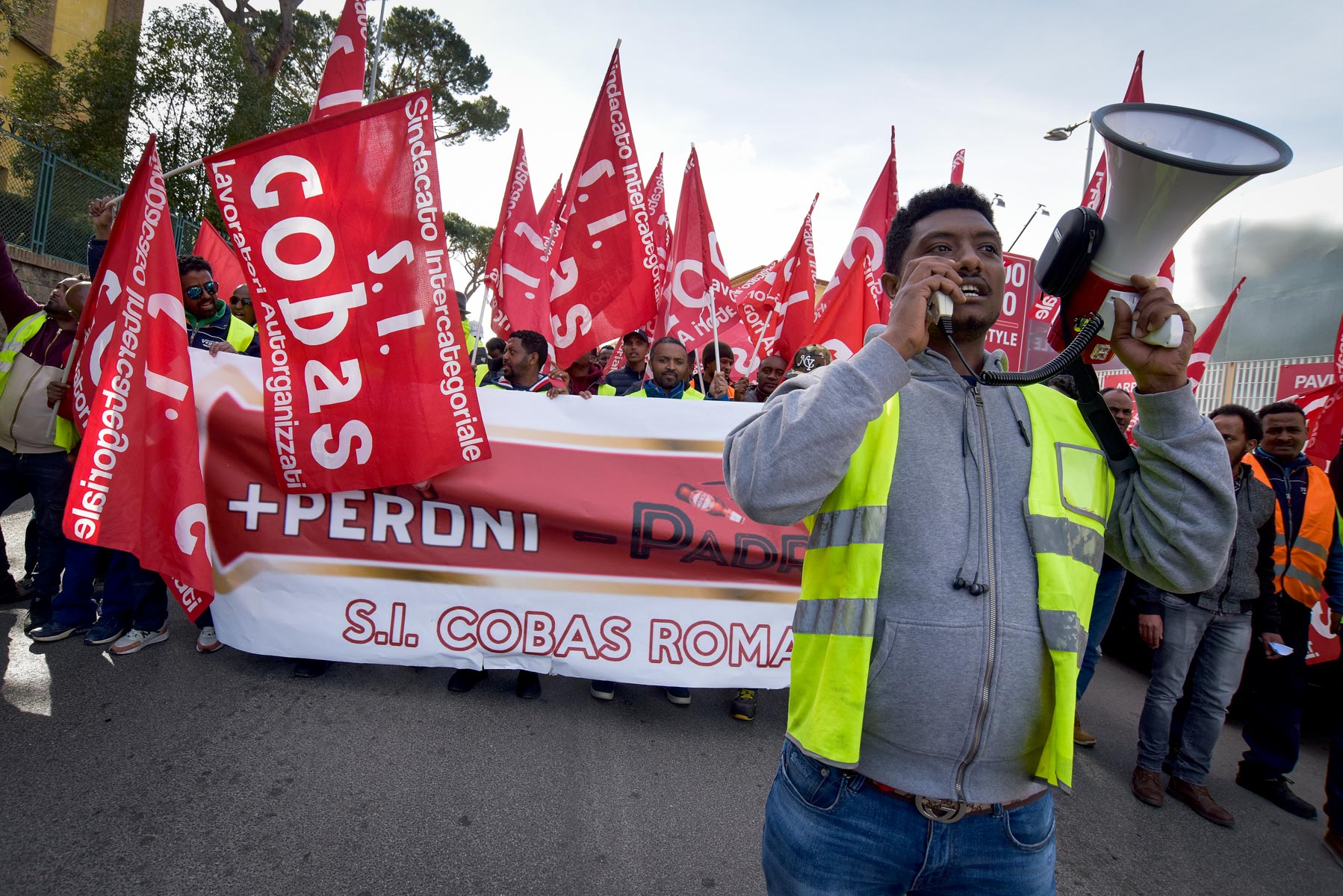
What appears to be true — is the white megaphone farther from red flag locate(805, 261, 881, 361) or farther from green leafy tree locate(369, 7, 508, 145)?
green leafy tree locate(369, 7, 508, 145)

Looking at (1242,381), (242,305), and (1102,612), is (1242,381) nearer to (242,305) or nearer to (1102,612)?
(1102,612)

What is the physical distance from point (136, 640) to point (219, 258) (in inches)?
165

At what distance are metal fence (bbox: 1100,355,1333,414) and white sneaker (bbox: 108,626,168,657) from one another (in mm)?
12264

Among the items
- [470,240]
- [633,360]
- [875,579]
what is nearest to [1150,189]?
[875,579]

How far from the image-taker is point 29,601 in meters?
4.96

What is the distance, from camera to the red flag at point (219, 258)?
7.11m

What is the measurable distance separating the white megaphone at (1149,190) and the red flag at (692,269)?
4.74 meters

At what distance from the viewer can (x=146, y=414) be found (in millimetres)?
3695

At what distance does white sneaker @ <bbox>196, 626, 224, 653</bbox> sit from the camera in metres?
4.41

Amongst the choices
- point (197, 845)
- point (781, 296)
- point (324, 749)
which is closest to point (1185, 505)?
point (197, 845)

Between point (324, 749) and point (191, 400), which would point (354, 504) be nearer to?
point (191, 400)

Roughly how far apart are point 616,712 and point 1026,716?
124 inches

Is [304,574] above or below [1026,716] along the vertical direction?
below

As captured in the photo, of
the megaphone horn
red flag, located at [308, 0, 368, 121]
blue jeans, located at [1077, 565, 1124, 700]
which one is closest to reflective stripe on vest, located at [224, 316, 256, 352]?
red flag, located at [308, 0, 368, 121]
